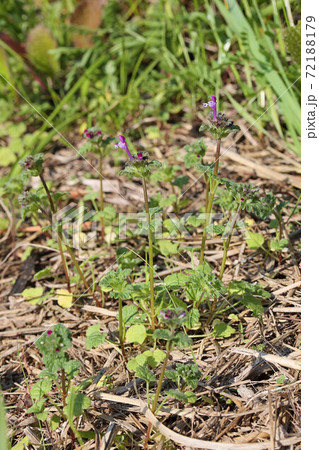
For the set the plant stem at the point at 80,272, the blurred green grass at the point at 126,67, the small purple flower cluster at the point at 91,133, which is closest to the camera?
the plant stem at the point at 80,272

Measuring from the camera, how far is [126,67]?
10.4ft

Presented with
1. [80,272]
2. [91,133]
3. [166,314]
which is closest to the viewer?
[166,314]

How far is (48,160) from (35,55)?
771 millimetres

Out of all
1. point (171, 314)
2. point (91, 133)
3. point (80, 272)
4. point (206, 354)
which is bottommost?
point (206, 354)

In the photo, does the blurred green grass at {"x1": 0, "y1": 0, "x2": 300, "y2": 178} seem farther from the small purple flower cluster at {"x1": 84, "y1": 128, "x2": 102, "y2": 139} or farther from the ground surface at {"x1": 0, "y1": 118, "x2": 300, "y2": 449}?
the small purple flower cluster at {"x1": 84, "y1": 128, "x2": 102, "y2": 139}

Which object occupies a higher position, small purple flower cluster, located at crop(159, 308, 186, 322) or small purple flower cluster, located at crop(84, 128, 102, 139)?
small purple flower cluster, located at crop(84, 128, 102, 139)

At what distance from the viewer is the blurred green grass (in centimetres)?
281

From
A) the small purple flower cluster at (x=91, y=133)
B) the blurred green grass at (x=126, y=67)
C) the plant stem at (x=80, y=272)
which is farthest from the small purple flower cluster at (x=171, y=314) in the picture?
the blurred green grass at (x=126, y=67)

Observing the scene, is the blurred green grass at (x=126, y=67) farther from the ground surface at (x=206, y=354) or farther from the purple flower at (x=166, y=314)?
the purple flower at (x=166, y=314)

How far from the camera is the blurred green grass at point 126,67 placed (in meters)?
2.81

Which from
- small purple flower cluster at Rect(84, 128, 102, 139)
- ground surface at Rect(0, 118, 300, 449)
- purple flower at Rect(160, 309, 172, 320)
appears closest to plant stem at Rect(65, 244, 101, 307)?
ground surface at Rect(0, 118, 300, 449)

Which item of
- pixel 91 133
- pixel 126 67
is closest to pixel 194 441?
pixel 91 133

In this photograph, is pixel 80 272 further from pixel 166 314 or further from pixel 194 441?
pixel 194 441
